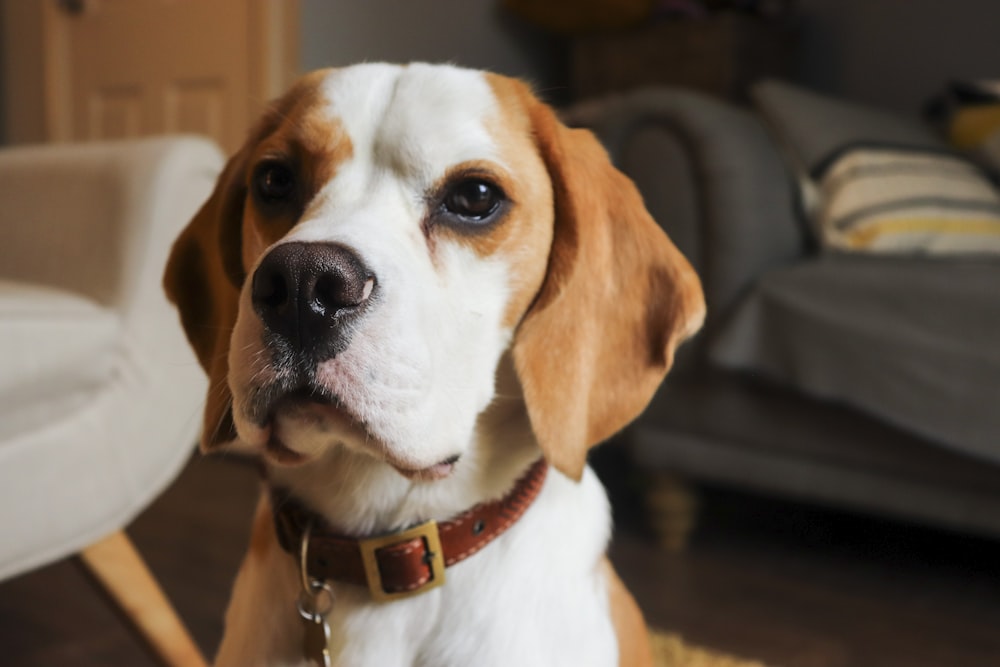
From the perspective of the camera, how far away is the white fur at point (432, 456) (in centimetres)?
78

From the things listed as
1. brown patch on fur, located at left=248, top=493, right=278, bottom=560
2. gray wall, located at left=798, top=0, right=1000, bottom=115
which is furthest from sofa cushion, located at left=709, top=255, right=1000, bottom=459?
gray wall, located at left=798, top=0, right=1000, bottom=115

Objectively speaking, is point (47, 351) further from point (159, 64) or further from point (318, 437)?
point (159, 64)

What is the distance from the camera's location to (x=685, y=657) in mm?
1460

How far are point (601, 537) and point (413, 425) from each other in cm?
29

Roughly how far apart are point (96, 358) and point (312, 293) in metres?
0.65

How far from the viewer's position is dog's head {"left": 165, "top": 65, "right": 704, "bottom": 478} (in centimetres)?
72

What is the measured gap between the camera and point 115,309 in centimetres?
128

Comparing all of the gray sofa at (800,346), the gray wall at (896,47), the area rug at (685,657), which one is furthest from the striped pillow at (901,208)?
the gray wall at (896,47)

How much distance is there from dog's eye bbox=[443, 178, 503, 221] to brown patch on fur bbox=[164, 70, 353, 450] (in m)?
0.10

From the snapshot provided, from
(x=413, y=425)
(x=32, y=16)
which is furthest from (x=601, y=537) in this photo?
(x=32, y=16)

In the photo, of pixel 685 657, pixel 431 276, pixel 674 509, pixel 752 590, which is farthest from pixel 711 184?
pixel 431 276

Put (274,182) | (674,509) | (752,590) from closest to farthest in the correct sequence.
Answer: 1. (274,182)
2. (752,590)
3. (674,509)

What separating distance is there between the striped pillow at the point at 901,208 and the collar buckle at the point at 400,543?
140 centimetres

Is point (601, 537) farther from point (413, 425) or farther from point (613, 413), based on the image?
point (413, 425)
